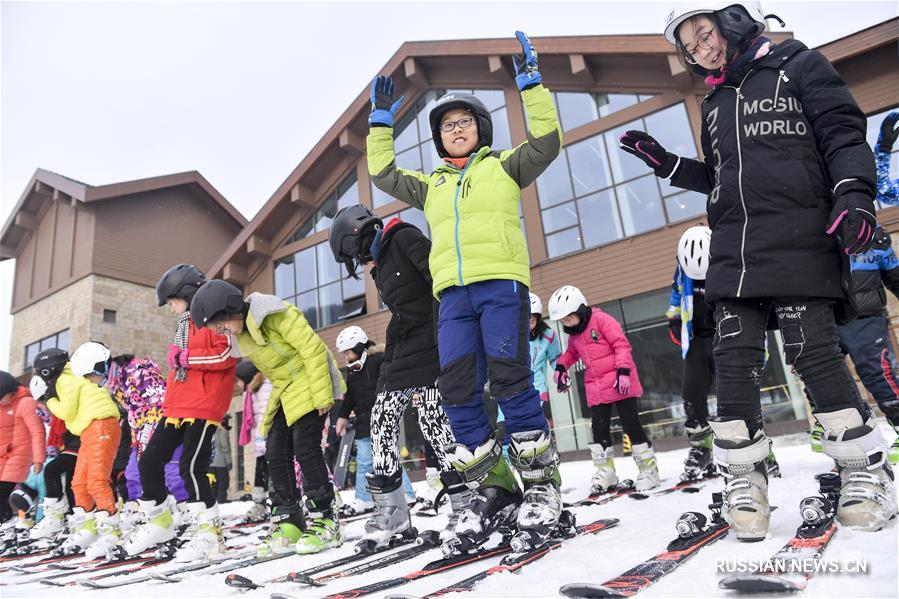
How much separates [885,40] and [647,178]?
4966 millimetres

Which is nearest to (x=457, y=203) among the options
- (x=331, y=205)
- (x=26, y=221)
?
(x=331, y=205)

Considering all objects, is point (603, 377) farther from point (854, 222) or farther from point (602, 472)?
point (854, 222)

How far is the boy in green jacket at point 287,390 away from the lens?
3.91m

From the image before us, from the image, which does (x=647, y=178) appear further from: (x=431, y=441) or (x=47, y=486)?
(x=47, y=486)

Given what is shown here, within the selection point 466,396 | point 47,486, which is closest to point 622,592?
point 466,396

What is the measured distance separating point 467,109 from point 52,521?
267 inches

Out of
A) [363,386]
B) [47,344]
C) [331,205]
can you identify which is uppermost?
[331,205]

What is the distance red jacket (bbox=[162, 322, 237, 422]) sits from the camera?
436 centimetres

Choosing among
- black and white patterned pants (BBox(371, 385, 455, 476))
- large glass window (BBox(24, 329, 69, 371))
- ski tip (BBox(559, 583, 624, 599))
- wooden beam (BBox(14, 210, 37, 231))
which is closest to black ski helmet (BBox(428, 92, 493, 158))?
black and white patterned pants (BBox(371, 385, 455, 476))

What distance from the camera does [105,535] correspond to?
4.98 m

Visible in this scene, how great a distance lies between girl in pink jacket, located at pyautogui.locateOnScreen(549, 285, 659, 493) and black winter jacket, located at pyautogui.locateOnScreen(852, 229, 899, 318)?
1.78 m

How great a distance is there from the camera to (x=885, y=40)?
1074cm

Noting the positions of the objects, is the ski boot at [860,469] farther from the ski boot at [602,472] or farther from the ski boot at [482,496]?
the ski boot at [602,472]

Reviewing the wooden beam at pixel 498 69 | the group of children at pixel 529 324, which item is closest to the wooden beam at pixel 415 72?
the wooden beam at pixel 498 69
